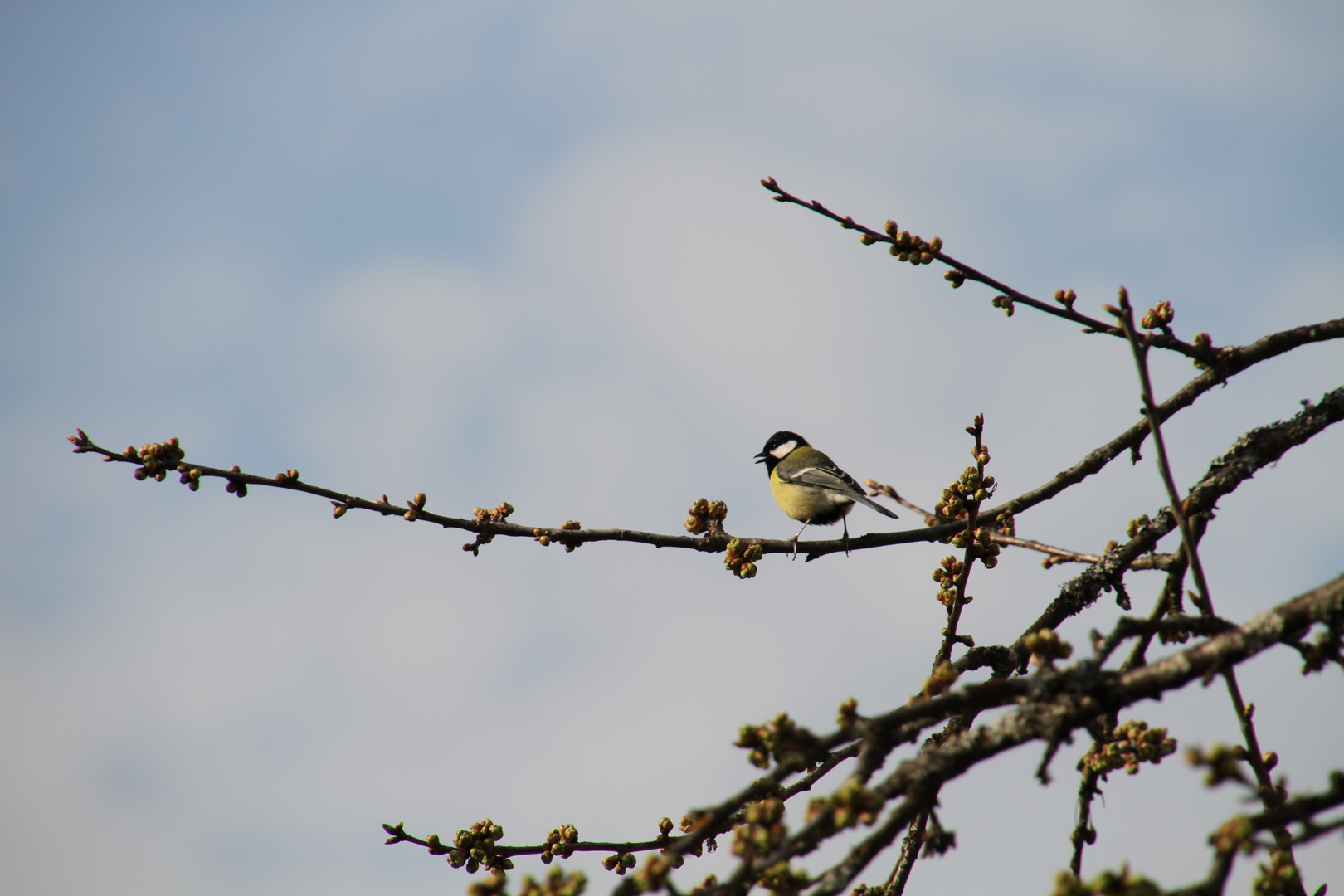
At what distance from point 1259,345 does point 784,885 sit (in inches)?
137

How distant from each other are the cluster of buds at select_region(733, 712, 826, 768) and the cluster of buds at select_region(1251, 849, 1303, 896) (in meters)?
1.13

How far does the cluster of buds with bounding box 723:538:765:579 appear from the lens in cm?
444

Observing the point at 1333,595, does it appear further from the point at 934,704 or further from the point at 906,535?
the point at 906,535

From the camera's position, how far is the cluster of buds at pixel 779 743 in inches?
84.0

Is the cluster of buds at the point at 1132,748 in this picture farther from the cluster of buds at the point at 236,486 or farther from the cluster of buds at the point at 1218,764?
the cluster of buds at the point at 236,486

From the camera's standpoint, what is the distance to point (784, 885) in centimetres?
198

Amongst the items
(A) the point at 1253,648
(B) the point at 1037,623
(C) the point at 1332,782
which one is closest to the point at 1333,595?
(A) the point at 1253,648

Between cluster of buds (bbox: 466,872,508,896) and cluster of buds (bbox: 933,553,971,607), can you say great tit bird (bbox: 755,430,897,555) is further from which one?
cluster of buds (bbox: 466,872,508,896)

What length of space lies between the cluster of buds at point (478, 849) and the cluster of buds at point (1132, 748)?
94.7 inches

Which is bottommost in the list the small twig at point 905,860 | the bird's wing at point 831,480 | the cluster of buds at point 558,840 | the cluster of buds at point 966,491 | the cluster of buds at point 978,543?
the small twig at point 905,860

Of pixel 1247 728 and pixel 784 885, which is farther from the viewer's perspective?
pixel 1247 728

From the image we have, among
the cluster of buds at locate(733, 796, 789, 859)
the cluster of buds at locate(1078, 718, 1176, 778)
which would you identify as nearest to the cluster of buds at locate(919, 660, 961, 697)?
the cluster of buds at locate(733, 796, 789, 859)

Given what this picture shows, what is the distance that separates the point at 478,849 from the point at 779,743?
228 centimetres

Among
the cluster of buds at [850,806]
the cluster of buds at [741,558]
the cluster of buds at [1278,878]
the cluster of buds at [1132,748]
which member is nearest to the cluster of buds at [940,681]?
the cluster of buds at [850,806]
